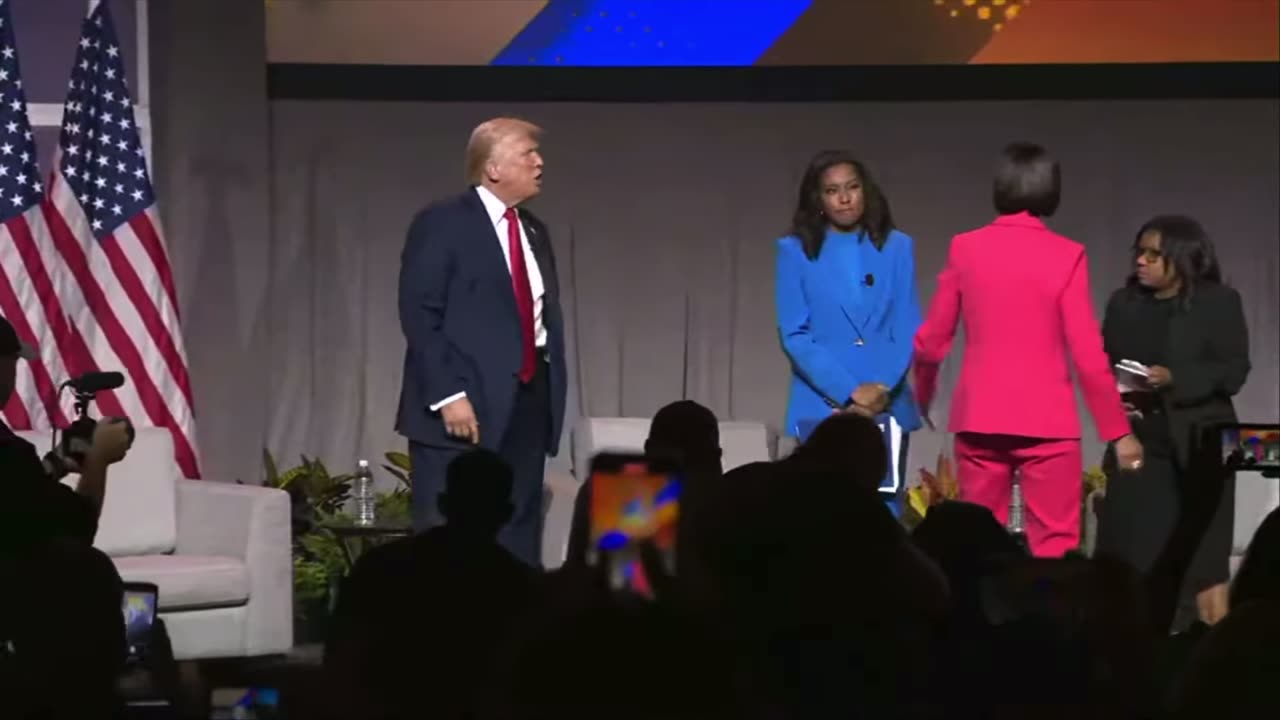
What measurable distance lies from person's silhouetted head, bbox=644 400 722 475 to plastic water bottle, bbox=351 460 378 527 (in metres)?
3.34

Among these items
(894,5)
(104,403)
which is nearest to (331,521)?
(104,403)

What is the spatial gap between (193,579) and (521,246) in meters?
1.85

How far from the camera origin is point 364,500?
7730 millimetres

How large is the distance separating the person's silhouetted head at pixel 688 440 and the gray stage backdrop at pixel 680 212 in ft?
17.1

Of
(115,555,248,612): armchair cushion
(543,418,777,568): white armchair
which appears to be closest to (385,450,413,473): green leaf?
(543,418,777,568): white armchair

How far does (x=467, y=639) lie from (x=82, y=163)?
483 cm

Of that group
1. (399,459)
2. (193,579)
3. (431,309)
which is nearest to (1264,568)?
(431,309)

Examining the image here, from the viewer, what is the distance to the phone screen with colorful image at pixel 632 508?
12.0ft

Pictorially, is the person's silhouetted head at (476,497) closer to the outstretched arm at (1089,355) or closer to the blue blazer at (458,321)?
the blue blazer at (458,321)

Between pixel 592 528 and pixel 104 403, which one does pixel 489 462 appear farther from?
pixel 104 403

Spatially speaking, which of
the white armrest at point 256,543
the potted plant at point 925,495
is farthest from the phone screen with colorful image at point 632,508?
the potted plant at point 925,495

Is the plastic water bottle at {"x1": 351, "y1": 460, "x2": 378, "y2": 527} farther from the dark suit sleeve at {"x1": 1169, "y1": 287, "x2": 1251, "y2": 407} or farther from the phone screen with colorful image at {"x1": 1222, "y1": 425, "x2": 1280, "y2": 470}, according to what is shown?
the phone screen with colorful image at {"x1": 1222, "y1": 425, "x2": 1280, "y2": 470}

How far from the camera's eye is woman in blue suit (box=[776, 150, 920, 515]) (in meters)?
5.54

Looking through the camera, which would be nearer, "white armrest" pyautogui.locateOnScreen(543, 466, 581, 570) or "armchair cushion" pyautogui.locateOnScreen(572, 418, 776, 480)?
"white armrest" pyautogui.locateOnScreen(543, 466, 581, 570)
